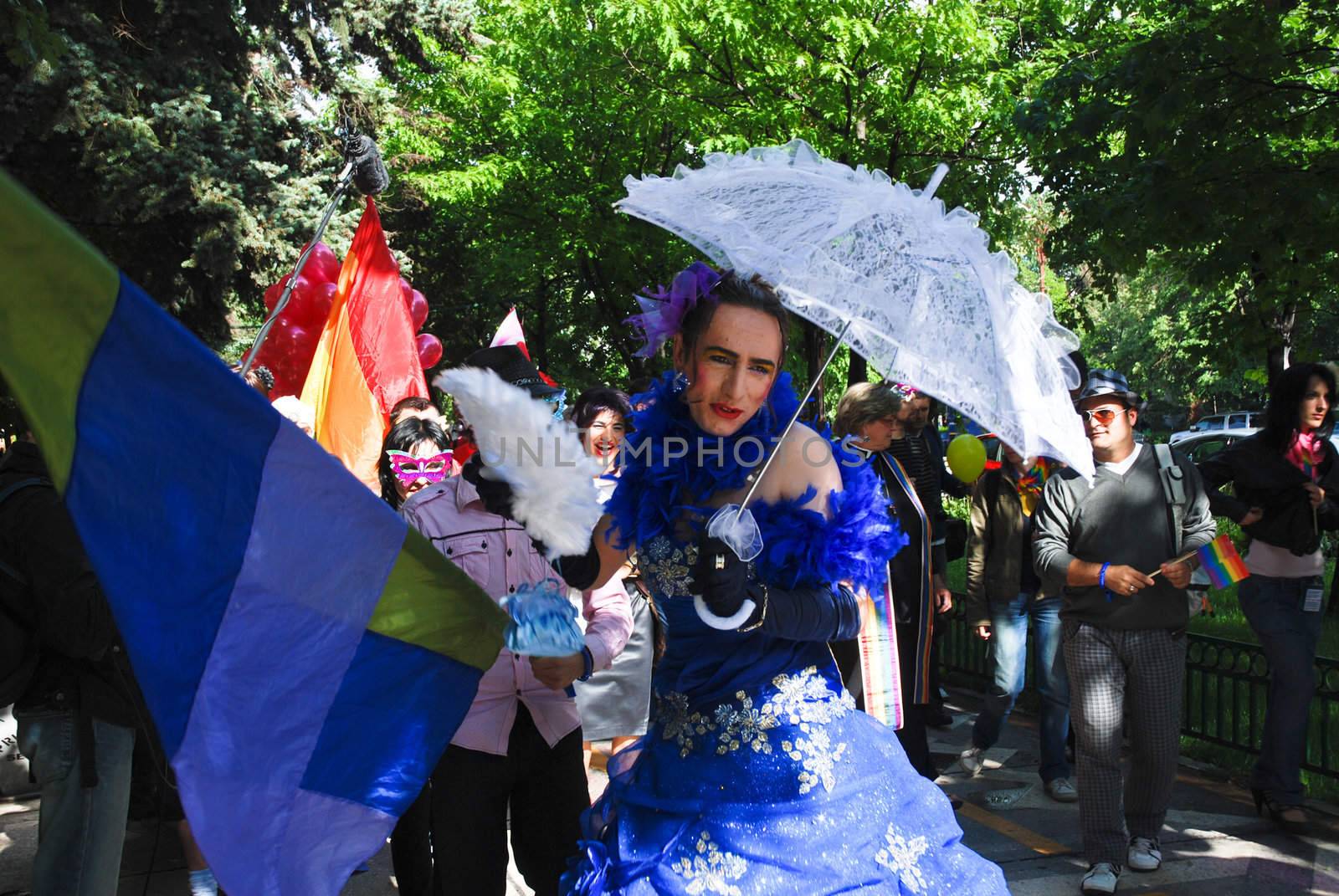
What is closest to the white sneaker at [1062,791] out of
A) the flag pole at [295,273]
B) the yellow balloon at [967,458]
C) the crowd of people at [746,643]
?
the crowd of people at [746,643]

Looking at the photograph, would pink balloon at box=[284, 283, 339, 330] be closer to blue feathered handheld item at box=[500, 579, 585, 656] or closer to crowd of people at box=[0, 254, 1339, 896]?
crowd of people at box=[0, 254, 1339, 896]

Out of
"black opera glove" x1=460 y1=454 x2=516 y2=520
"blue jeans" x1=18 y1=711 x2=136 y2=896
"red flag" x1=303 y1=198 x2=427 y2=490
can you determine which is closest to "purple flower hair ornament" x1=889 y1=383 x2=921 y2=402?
"black opera glove" x1=460 y1=454 x2=516 y2=520

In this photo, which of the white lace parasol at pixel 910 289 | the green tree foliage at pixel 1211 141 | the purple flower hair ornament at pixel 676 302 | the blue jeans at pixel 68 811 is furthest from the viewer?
the green tree foliage at pixel 1211 141

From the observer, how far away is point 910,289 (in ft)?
8.34

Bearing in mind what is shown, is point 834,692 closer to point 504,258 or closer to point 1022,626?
point 1022,626

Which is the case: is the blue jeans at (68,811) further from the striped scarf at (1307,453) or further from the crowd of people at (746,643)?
the striped scarf at (1307,453)

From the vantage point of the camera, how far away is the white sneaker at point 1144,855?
4801mm

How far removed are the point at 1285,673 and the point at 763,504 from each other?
3.82m

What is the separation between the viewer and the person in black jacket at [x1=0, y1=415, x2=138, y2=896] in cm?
323

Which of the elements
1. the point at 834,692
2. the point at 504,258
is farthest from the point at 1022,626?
the point at 504,258

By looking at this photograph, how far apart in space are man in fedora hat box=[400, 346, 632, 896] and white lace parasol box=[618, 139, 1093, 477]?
100cm

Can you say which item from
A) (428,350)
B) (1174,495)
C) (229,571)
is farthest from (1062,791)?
(428,350)

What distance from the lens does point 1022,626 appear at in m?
6.30

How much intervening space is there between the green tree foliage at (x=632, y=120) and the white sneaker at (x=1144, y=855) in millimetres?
7703
